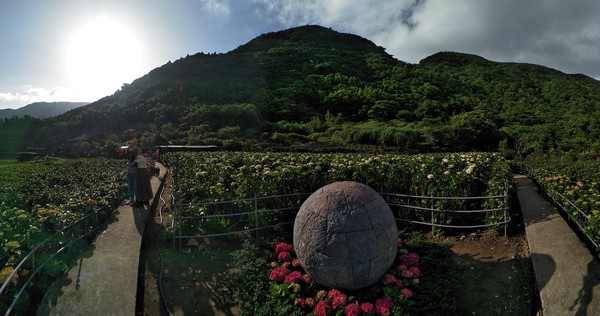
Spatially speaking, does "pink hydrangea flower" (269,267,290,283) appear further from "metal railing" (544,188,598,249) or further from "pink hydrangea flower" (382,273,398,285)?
"metal railing" (544,188,598,249)

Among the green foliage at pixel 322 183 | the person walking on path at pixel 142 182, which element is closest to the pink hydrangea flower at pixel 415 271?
the green foliage at pixel 322 183

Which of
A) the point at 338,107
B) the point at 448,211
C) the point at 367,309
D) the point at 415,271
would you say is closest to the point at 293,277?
the point at 367,309

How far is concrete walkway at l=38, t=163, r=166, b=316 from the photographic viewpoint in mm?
5500

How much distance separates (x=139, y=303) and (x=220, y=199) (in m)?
2.86

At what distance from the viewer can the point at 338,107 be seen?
49.4 metres

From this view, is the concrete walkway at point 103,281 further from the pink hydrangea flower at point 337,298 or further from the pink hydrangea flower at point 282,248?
the pink hydrangea flower at point 337,298

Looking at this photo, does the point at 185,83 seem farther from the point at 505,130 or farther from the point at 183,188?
the point at 183,188

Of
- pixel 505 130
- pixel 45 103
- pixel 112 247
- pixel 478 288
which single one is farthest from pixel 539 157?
pixel 45 103

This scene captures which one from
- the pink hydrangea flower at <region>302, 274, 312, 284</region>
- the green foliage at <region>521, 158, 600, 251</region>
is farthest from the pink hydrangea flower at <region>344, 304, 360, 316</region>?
the green foliage at <region>521, 158, 600, 251</region>

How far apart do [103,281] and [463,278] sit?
6.05 m

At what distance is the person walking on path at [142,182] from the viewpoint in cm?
991

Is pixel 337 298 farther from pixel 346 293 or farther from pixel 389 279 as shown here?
pixel 389 279

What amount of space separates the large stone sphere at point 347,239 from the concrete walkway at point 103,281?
9.45ft

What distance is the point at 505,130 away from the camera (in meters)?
32.6
